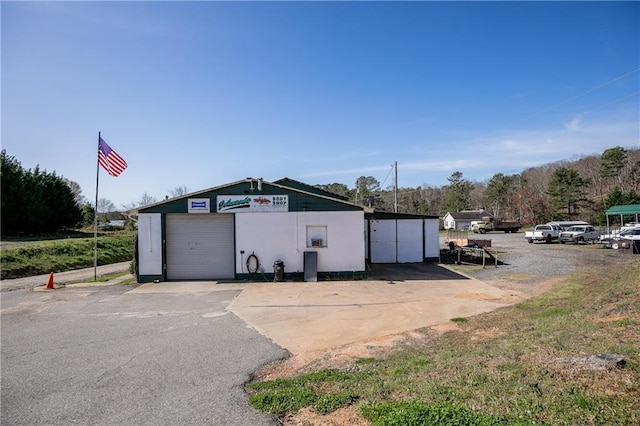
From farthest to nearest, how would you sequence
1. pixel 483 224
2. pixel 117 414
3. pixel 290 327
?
1. pixel 483 224
2. pixel 290 327
3. pixel 117 414

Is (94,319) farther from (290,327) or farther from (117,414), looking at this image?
(117,414)

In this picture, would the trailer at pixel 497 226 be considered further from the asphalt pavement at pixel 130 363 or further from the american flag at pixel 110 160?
the asphalt pavement at pixel 130 363

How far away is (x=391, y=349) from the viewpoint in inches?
260

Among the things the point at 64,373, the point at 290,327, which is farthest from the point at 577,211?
the point at 64,373

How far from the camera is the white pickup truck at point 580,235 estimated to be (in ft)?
100.0

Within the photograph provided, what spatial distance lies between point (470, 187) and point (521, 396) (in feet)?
260

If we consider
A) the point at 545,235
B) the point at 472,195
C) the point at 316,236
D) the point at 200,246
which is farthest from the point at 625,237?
the point at 472,195

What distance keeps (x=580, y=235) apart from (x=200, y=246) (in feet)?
99.0

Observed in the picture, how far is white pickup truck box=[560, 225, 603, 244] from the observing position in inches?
1200

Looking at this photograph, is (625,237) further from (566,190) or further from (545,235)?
(566,190)

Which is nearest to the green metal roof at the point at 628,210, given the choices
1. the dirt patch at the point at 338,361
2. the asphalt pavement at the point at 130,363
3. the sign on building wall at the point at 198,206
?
the dirt patch at the point at 338,361

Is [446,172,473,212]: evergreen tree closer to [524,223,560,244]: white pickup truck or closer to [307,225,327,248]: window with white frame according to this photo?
[524,223,560,244]: white pickup truck

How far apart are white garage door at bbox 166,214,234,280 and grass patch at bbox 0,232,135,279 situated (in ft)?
34.7

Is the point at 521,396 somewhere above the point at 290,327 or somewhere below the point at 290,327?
above
